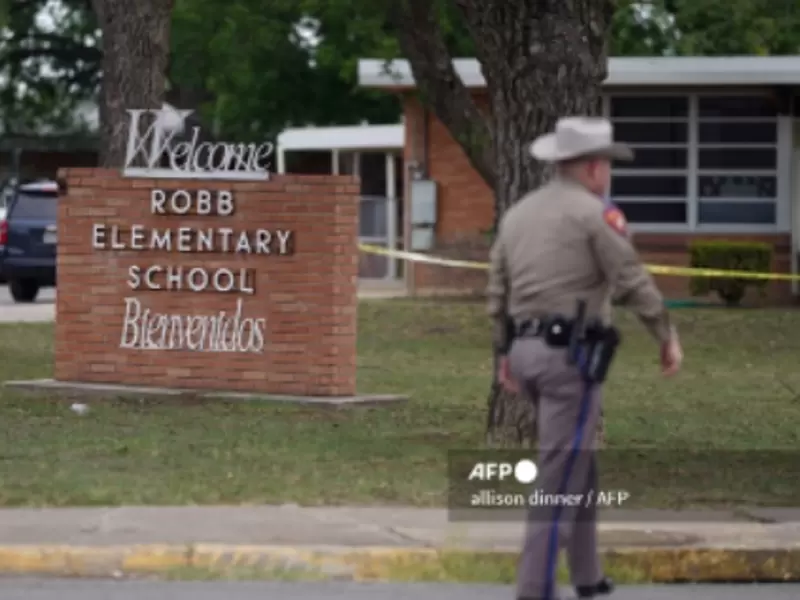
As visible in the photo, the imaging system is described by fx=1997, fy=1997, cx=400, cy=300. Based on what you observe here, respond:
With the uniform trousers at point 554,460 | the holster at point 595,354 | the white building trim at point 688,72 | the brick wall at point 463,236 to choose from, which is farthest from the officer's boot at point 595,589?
the brick wall at point 463,236

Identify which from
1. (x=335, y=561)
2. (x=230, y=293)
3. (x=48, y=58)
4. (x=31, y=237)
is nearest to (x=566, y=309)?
(x=335, y=561)

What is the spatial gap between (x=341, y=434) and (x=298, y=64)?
30246 mm

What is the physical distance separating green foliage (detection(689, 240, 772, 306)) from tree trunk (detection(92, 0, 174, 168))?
36.9 ft

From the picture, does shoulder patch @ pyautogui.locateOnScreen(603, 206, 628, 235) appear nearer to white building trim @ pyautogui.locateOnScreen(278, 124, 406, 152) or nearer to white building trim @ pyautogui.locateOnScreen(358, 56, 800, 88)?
white building trim @ pyautogui.locateOnScreen(358, 56, 800, 88)

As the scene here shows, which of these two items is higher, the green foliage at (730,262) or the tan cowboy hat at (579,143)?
the tan cowboy hat at (579,143)

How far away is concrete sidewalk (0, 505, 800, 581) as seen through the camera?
965 centimetres

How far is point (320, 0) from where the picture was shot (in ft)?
89.6

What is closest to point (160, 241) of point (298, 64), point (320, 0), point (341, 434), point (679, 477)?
point (341, 434)

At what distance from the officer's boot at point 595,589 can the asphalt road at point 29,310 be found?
17.8 metres

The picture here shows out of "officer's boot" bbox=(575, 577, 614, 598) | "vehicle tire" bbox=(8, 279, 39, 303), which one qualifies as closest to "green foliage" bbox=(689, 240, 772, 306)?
"vehicle tire" bbox=(8, 279, 39, 303)

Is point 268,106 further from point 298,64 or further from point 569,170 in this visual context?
point 569,170

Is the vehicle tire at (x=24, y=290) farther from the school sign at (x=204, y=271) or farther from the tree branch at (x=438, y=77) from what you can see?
the school sign at (x=204, y=271)

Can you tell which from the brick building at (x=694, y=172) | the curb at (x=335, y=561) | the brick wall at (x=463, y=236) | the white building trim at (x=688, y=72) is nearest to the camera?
the curb at (x=335, y=561)

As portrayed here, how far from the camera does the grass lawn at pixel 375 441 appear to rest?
37.6ft
